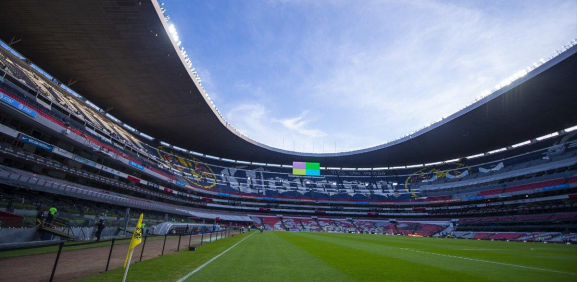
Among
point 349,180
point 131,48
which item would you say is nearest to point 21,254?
point 131,48

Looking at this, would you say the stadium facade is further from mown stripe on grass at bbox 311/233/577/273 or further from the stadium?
mown stripe on grass at bbox 311/233/577/273

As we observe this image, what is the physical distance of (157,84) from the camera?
3012 centimetres

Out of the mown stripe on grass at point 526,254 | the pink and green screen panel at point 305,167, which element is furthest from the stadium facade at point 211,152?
the mown stripe on grass at point 526,254

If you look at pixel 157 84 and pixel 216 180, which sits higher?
pixel 157 84

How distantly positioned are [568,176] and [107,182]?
60619mm

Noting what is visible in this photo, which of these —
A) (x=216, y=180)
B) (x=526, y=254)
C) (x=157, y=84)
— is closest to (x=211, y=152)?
(x=216, y=180)

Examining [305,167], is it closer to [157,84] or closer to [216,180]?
[216,180]

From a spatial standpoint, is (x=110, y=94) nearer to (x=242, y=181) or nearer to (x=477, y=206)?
(x=242, y=181)

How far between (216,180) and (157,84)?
1390 inches

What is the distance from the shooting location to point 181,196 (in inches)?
2052

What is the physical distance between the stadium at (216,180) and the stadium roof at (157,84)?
7.2 inches

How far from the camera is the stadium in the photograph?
8.73 meters

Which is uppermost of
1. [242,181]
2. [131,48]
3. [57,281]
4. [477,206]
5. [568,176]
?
[131,48]

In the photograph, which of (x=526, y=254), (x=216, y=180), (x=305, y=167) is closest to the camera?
(x=526, y=254)
